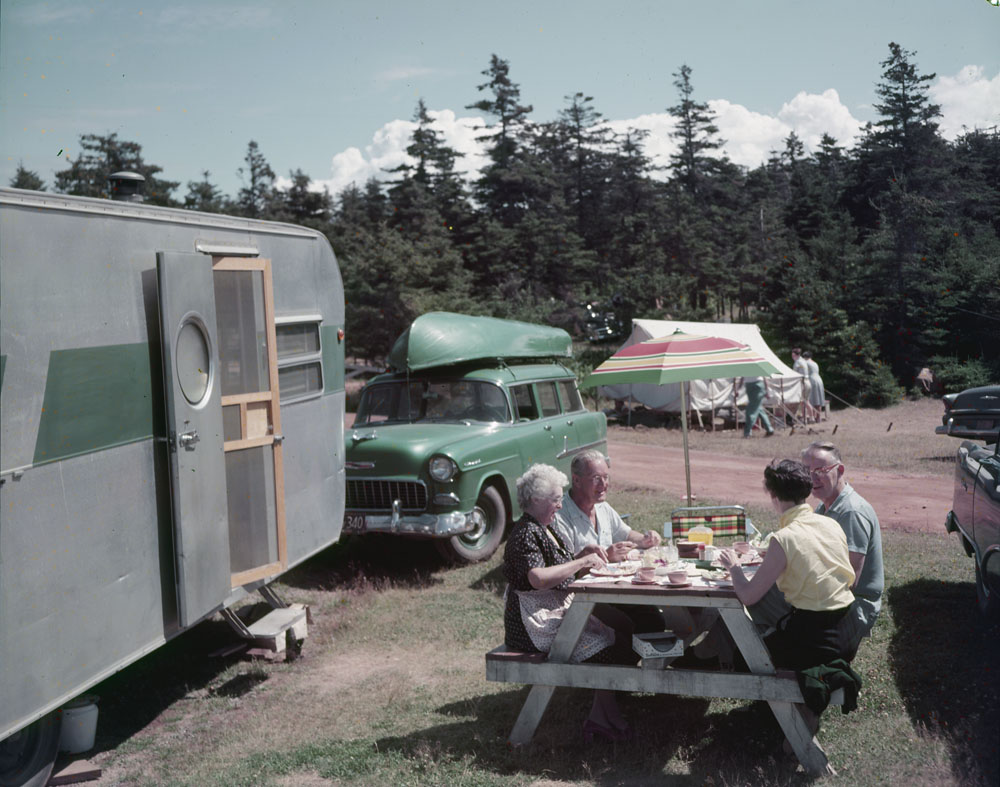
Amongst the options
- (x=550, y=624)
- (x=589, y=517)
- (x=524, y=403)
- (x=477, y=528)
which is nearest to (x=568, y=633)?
(x=550, y=624)

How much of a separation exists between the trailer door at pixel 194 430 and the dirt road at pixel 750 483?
23.8 feet

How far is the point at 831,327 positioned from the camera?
2638 cm

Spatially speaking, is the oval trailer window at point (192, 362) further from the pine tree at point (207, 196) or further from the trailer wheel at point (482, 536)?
the pine tree at point (207, 196)

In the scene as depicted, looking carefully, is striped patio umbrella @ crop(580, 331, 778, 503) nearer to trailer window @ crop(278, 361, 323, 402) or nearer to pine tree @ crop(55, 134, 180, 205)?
trailer window @ crop(278, 361, 323, 402)

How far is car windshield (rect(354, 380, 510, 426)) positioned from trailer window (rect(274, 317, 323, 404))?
7.62ft

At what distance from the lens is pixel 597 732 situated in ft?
15.0

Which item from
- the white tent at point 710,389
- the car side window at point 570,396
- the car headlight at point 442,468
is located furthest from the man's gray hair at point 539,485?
the white tent at point 710,389

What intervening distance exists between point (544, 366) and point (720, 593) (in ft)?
20.2

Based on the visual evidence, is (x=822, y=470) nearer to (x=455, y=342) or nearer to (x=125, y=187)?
(x=125, y=187)

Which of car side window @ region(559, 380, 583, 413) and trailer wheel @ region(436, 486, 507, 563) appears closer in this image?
trailer wheel @ region(436, 486, 507, 563)

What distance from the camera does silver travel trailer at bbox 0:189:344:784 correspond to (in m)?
3.75

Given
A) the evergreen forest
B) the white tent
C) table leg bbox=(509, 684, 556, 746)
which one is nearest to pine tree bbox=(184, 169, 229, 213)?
the evergreen forest

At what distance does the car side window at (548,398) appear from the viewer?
31.8ft

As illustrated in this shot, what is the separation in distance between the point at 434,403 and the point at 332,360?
2182 mm
